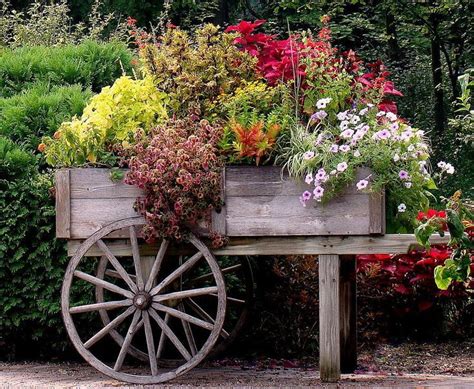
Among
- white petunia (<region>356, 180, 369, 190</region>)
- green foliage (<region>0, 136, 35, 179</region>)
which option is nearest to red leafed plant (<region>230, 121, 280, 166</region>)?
white petunia (<region>356, 180, 369, 190</region>)

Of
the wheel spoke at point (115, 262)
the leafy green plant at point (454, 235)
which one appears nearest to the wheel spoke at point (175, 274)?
the wheel spoke at point (115, 262)

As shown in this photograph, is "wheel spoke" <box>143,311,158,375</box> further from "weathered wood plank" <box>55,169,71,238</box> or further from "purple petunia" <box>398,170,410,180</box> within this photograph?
"purple petunia" <box>398,170,410,180</box>

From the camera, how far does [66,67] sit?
6746mm

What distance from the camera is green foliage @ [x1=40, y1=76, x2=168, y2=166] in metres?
5.23

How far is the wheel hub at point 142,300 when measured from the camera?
5039 mm

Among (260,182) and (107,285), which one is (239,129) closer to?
(260,182)

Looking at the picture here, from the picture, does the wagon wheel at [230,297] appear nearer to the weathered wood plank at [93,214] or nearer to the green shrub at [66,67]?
the weathered wood plank at [93,214]

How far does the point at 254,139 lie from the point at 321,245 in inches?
25.1

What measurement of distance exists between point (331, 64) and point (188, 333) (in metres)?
1.75

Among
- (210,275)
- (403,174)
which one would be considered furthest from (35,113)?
(403,174)

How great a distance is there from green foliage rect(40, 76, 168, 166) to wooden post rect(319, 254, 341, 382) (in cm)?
121

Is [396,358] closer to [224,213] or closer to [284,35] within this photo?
[224,213]

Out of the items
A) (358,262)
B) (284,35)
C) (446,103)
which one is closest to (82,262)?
(358,262)

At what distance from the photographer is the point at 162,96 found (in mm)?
5336
